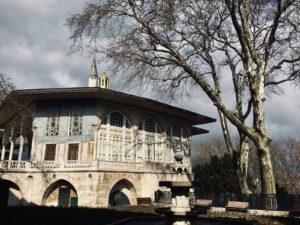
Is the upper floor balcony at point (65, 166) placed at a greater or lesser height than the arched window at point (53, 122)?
lesser

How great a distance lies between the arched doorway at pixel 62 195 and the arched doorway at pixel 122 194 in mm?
2701

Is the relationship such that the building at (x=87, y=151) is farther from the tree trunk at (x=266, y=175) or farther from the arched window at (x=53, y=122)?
the tree trunk at (x=266, y=175)

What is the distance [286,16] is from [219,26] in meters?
3.36

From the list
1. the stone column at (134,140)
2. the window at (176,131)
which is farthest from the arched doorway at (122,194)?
the window at (176,131)

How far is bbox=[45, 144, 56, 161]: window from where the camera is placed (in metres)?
23.0

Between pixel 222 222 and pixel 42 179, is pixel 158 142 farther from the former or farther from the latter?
pixel 222 222

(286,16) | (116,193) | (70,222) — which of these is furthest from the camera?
(116,193)

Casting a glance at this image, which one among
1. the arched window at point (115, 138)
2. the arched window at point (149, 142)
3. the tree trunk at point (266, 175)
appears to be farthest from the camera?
the arched window at point (149, 142)

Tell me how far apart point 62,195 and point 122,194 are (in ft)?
14.5

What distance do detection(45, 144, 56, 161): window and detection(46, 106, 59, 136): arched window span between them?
3.10ft

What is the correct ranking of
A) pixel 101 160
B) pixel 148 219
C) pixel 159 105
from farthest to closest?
pixel 159 105 < pixel 101 160 < pixel 148 219

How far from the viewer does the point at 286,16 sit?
51.3ft

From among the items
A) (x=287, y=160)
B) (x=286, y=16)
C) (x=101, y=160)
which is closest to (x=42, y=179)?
(x=101, y=160)

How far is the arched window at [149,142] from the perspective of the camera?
25.3m
